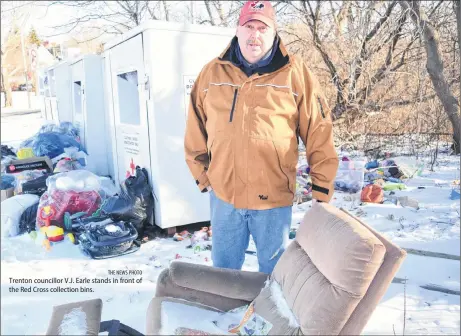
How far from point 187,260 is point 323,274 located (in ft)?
7.12

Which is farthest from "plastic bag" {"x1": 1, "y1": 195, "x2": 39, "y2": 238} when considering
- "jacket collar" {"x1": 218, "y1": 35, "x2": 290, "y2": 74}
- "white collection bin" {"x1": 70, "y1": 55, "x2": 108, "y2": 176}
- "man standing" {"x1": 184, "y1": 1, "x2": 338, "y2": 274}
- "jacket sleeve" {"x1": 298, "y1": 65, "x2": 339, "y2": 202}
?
"jacket sleeve" {"x1": 298, "y1": 65, "x2": 339, "y2": 202}

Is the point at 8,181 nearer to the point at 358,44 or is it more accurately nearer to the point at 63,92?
the point at 63,92

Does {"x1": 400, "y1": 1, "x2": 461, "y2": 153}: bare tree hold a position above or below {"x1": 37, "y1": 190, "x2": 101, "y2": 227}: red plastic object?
above

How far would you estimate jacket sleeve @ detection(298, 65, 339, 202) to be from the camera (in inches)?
89.0

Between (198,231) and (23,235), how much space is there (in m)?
1.94

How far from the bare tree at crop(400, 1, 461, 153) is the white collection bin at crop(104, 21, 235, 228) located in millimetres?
4031

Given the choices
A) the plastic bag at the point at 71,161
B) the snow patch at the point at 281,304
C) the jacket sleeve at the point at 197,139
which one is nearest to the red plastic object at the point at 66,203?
the plastic bag at the point at 71,161

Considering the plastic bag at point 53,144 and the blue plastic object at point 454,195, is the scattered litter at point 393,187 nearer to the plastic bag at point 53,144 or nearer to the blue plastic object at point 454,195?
the blue plastic object at point 454,195

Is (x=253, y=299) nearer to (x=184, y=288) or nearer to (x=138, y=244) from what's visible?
(x=184, y=288)

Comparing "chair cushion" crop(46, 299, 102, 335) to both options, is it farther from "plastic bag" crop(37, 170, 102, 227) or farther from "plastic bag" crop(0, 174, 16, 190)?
"plastic bag" crop(0, 174, 16, 190)

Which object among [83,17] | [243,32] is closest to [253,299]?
[243,32]

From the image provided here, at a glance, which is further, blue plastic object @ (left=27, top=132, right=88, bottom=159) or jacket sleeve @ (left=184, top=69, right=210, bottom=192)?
blue plastic object @ (left=27, top=132, right=88, bottom=159)

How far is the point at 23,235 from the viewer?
14.1ft

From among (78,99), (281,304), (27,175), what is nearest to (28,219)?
(27,175)
